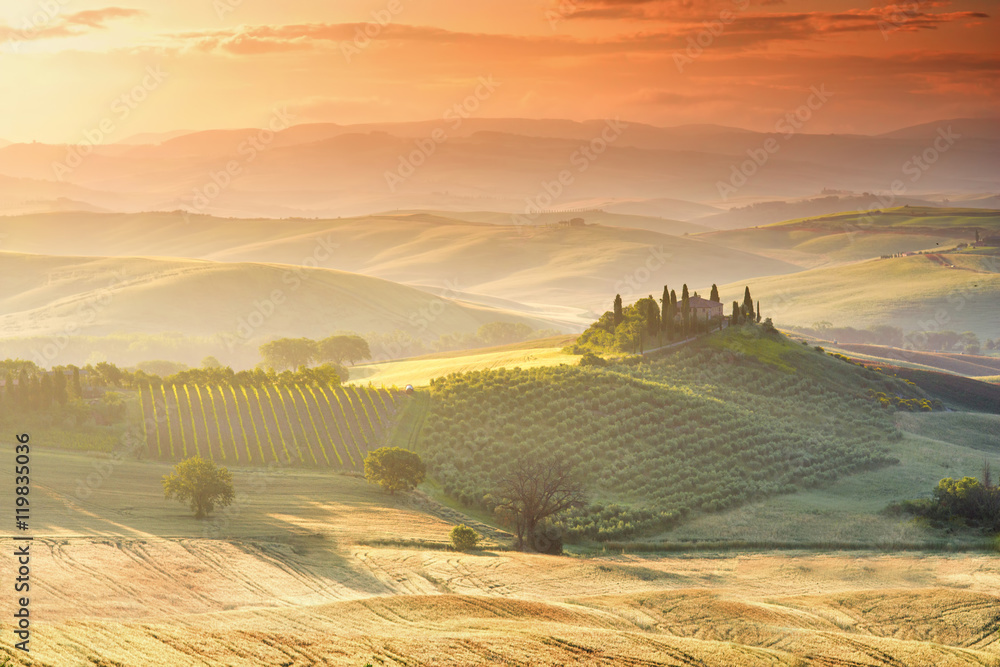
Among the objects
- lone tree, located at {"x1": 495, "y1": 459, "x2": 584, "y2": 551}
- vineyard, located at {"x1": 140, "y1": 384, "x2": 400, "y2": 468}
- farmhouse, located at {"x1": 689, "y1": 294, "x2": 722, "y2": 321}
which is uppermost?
farmhouse, located at {"x1": 689, "y1": 294, "x2": 722, "y2": 321}

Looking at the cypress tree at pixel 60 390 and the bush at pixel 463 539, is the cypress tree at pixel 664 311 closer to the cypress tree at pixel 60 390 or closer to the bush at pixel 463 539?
→ the bush at pixel 463 539

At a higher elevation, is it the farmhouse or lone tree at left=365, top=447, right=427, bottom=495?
the farmhouse

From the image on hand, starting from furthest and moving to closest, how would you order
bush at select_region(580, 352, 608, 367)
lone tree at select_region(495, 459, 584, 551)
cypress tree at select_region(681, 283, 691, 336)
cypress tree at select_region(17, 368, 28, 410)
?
1. cypress tree at select_region(681, 283, 691, 336)
2. bush at select_region(580, 352, 608, 367)
3. cypress tree at select_region(17, 368, 28, 410)
4. lone tree at select_region(495, 459, 584, 551)

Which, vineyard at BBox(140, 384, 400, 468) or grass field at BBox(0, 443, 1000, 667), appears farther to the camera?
vineyard at BBox(140, 384, 400, 468)

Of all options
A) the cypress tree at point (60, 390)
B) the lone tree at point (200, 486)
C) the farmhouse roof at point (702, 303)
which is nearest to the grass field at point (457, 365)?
the farmhouse roof at point (702, 303)

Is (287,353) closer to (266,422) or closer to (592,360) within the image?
(266,422)

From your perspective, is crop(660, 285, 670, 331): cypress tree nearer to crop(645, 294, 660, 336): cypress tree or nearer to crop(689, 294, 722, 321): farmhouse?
crop(645, 294, 660, 336): cypress tree

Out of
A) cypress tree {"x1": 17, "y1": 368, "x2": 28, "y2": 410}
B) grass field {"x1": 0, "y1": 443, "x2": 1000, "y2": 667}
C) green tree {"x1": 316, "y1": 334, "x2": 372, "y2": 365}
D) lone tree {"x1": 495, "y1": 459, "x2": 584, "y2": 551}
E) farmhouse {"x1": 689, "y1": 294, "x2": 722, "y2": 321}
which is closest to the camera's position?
grass field {"x1": 0, "y1": 443, "x2": 1000, "y2": 667}

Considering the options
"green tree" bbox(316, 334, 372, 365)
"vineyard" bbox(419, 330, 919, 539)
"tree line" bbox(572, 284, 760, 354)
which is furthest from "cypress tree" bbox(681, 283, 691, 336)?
"green tree" bbox(316, 334, 372, 365)
